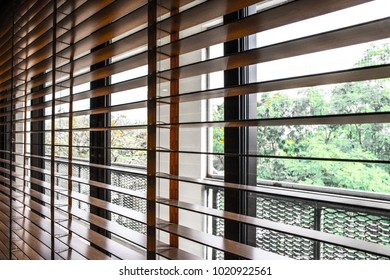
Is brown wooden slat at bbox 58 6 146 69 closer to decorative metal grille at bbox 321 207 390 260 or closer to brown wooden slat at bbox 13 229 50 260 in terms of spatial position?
decorative metal grille at bbox 321 207 390 260

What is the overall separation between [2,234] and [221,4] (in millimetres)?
1792

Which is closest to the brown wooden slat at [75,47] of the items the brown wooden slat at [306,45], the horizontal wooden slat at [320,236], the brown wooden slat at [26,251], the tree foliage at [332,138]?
the brown wooden slat at [306,45]

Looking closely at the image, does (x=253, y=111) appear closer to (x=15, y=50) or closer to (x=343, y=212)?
(x=343, y=212)

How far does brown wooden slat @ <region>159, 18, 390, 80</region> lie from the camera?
46cm

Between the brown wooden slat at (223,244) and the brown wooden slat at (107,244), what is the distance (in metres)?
0.17

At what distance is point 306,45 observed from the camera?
0.53 meters

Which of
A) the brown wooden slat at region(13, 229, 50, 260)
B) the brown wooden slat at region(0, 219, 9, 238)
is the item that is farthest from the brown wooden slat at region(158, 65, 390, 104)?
the brown wooden slat at region(0, 219, 9, 238)

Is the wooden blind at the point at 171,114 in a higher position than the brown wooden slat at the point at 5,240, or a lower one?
higher

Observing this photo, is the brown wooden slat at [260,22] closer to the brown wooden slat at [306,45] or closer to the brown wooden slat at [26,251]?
the brown wooden slat at [306,45]

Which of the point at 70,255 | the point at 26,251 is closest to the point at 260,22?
the point at 70,255

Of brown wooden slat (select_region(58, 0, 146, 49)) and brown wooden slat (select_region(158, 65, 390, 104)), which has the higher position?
brown wooden slat (select_region(58, 0, 146, 49))

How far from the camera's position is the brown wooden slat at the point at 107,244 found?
35.1 inches
